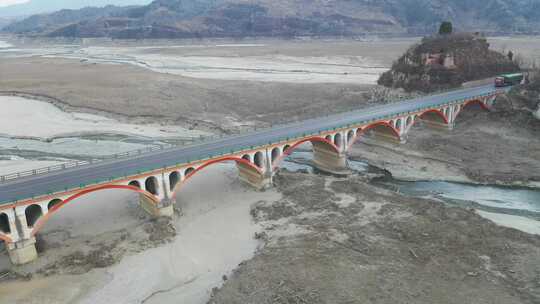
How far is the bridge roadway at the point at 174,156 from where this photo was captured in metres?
41.1

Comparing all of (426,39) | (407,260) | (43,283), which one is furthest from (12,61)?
(407,260)

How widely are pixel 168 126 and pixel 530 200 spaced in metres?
61.4

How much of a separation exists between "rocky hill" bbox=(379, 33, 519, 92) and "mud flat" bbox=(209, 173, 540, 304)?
2300 inches

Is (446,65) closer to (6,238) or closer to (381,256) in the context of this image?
(381,256)

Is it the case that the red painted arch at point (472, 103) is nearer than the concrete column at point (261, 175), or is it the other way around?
the concrete column at point (261, 175)

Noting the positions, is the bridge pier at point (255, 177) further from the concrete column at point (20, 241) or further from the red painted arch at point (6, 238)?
the red painted arch at point (6, 238)

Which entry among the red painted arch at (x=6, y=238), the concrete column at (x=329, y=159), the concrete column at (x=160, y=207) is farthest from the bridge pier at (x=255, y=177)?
the red painted arch at (x=6, y=238)

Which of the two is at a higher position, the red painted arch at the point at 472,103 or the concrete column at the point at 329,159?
the red painted arch at the point at 472,103

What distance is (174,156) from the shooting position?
49.8 metres

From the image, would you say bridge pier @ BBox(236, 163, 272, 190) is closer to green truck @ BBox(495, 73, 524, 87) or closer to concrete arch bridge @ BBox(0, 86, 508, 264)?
concrete arch bridge @ BBox(0, 86, 508, 264)

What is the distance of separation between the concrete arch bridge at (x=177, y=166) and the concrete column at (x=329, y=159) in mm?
143

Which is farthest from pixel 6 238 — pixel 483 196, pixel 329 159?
pixel 483 196

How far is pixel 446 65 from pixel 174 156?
74774 millimetres

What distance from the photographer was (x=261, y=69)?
154250 mm
